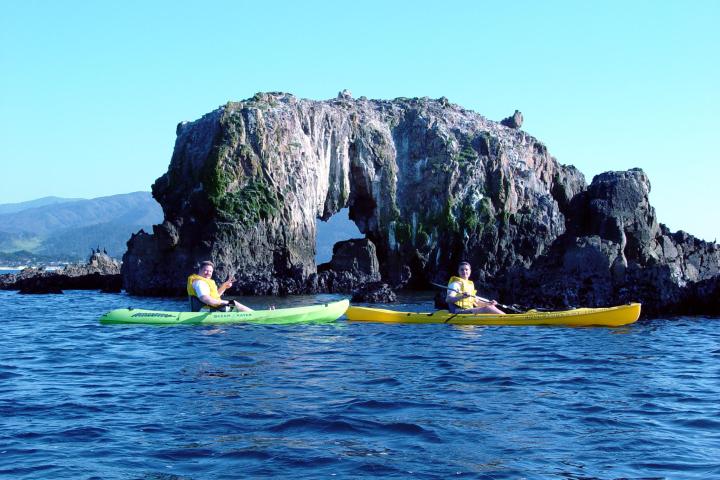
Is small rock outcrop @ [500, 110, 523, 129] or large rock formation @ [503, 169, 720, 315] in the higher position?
small rock outcrop @ [500, 110, 523, 129]

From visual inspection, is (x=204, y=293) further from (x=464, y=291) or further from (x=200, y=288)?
(x=464, y=291)

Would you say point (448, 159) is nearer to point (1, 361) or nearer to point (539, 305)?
point (539, 305)

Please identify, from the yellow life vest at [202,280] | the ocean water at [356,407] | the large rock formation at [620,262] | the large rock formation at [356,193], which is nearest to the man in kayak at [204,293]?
the yellow life vest at [202,280]

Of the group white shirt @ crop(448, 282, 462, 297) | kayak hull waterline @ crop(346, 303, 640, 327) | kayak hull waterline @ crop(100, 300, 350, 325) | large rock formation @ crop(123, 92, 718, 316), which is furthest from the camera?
large rock formation @ crop(123, 92, 718, 316)

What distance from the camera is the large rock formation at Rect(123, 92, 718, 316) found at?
145 ft

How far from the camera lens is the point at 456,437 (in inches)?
378

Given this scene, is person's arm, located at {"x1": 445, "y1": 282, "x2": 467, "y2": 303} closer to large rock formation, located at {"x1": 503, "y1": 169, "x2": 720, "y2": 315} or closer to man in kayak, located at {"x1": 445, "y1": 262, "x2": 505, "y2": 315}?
man in kayak, located at {"x1": 445, "y1": 262, "x2": 505, "y2": 315}

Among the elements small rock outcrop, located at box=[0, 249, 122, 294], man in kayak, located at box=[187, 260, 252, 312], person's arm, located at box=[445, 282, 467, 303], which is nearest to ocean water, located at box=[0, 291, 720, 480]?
man in kayak, located at box=[187, 260, 252, 312]

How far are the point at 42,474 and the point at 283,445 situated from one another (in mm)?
2506

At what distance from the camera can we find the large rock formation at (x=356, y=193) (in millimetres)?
44188

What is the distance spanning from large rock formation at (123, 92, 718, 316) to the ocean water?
68.6 feet

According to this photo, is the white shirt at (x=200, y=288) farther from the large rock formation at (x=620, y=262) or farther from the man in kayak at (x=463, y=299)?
the large rock formation at (x=620, y=262)

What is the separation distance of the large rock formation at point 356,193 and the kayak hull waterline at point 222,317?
16422 mm

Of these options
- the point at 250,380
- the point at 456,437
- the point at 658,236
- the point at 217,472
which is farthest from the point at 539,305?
the point at 217,472
